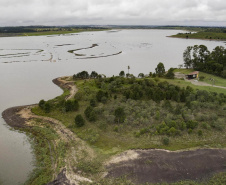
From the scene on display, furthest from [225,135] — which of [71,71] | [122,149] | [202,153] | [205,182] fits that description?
[71,71]

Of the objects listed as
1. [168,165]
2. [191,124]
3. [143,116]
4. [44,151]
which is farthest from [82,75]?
[168,165]

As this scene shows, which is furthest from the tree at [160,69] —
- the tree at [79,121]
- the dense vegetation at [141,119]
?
the tree at [79,121]

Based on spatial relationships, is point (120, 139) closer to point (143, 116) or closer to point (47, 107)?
point (143, 116)

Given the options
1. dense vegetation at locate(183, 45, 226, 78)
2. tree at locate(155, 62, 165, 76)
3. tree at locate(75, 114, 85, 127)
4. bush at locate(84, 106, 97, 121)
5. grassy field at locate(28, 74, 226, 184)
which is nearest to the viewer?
grassy field at locate(28, 74, 226, 184)

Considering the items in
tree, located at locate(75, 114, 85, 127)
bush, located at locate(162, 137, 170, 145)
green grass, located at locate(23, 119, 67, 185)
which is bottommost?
green grass, located at locate(23, 119, 67, 185)

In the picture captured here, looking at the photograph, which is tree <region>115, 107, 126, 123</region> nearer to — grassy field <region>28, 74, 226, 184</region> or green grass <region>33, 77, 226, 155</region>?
grassy field <region>28, 74, 226, 184</region>

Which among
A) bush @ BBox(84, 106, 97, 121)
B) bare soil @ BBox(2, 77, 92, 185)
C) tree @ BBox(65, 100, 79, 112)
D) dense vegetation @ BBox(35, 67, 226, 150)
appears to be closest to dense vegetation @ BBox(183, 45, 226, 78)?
dense vegetation @ BBox(35, 67, 226, 150)

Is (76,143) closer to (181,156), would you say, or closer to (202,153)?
(181,156)

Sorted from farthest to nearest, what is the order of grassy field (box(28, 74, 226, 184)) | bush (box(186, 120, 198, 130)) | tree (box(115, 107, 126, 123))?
tree (box(115, 107, 126, 123)) → bush (box(186, 120, 198, 130)) → grassy field (box(28, 74, 226, 184))

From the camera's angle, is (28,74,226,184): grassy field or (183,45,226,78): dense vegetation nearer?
(28,74,226,184): grassy field
